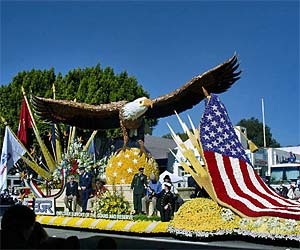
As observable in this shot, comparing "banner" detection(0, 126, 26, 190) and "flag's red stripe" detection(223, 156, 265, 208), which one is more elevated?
"banner" detection(0, 126, 26, 190)

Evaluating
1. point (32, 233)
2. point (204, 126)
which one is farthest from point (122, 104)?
point (32, 233)

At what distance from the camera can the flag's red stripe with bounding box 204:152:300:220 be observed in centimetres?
930

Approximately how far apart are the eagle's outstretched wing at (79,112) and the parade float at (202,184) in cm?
5

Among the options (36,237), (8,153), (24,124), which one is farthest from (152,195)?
(24,124)

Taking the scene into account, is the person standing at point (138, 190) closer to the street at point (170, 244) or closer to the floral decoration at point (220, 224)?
the street at point (170, 244)

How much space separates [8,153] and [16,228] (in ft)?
52.7

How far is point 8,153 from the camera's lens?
18.9m

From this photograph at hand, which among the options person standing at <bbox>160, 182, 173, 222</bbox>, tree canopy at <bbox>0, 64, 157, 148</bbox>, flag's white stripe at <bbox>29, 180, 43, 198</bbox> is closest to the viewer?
person standing at <bbox>160, 182, 173, 222</bbox>

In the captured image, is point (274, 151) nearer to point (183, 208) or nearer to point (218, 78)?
point (218, 78)

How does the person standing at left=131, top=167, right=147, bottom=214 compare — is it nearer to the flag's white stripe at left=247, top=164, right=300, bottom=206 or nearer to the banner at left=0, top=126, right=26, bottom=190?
the flag's white stripe at left=247, top=164, right=300, bottom=206

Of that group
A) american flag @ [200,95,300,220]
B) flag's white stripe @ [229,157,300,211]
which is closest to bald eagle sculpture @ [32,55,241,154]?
american flag @ [200,95,300,220]

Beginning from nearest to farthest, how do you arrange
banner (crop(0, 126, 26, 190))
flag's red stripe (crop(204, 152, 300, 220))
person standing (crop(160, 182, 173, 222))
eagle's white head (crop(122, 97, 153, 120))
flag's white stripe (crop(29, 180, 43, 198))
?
flag's red stripe (crop(204, 152, 300, 220)) → person standing (crop(160, 182, 173, 222)) → eagle's white head (crop(122, 97, 153, 120)) → flag's white stripe (crop(29, 180, 43, 198)) → banner (crop(0, 126, 26, 190))

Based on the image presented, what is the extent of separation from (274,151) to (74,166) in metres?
19.4

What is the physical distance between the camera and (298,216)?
9008 millimetres
